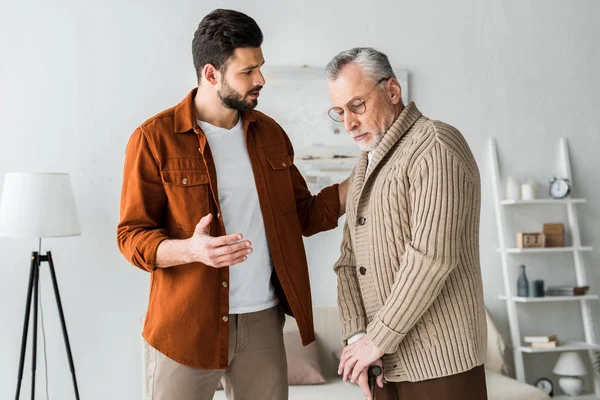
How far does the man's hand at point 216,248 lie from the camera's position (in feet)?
6.53

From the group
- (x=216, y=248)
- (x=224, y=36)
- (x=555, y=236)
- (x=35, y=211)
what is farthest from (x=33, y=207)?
(x=555, y=236)

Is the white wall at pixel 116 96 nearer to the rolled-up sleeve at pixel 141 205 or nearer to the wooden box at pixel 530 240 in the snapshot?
the wooden box at pixel 530 240

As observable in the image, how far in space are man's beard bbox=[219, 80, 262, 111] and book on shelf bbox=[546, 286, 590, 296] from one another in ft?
10.8

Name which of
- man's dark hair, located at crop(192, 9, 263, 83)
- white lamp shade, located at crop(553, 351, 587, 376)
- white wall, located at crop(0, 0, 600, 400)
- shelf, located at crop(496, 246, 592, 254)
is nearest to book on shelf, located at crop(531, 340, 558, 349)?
white lamp shade, located at crop(553, 351, 587, 376)

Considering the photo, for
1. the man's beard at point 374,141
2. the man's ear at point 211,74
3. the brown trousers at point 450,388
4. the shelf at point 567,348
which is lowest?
the shelf at point 567,348

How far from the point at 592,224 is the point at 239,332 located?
368cm

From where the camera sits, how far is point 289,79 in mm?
4547

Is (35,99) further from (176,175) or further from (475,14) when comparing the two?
(475,14)

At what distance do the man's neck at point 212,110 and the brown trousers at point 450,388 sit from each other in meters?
1.06

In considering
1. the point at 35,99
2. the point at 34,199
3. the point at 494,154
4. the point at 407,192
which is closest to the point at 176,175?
the point at 407,192

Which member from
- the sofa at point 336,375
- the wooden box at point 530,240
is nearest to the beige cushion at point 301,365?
the sofa at point 336,375

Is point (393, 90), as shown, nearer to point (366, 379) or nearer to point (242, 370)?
point (366, 379)

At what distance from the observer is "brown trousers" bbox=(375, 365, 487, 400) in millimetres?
1937

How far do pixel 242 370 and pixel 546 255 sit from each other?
132 inches
